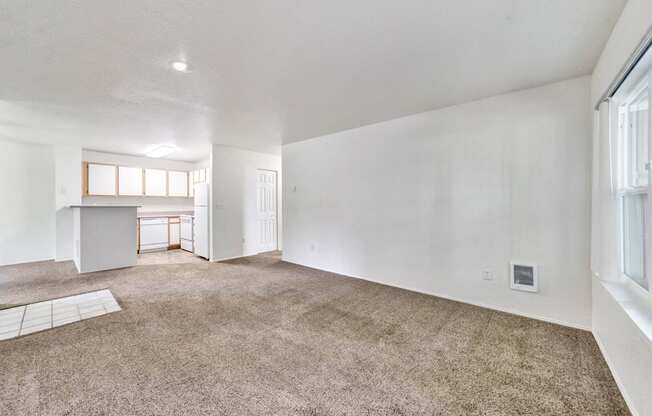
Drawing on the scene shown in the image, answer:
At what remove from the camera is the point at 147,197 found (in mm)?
6844

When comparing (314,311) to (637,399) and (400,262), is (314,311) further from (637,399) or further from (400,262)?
(637,399)

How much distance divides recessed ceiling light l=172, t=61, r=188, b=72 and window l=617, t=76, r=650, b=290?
3215 millimetres

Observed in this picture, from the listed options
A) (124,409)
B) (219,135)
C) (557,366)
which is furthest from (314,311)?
(219,135)

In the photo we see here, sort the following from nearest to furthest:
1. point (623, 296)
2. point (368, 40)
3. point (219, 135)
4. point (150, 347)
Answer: point (623, 296) → point (368, 40) → point (150, 347) → point (219, 135)

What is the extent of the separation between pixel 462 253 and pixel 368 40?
98.7 inches

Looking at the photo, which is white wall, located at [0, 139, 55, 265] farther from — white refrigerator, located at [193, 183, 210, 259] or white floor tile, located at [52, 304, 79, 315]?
white floor tile, located at [52, 304, 79, 315]

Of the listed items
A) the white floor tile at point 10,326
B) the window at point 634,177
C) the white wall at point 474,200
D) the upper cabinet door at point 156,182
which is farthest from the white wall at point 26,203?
the window at point 634,177

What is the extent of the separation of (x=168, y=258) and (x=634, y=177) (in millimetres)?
6730

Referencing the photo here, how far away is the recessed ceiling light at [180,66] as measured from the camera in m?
2.29

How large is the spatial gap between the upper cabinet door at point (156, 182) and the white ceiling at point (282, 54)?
298 cm

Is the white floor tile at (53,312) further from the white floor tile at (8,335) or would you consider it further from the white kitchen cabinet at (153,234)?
the white kitchen cabinet at (153,234)

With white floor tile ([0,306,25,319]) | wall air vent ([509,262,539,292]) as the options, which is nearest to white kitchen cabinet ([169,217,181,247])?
white floor tile ([0,306,25,319])

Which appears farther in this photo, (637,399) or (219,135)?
(219,135)

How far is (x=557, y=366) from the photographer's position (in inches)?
77.4
